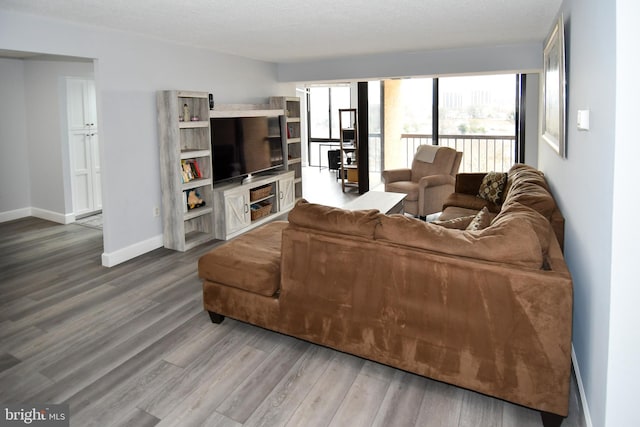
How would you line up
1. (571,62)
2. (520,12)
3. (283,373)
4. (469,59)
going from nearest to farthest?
(283,373)
(571,62)
(520,12)
(469,59)

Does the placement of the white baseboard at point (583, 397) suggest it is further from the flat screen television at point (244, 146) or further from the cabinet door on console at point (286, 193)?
the cabinet door on console at point (286, 193)

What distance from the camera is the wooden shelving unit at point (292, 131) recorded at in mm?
6719

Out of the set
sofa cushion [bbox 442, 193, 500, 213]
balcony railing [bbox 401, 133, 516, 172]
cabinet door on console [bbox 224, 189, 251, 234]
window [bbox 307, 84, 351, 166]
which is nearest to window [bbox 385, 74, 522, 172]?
balcony railing [bbox 401, 133, 516, 172]

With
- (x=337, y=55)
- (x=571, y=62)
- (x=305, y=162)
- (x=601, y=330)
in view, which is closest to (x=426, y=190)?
(x=337, y=55)

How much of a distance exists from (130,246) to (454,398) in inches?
140

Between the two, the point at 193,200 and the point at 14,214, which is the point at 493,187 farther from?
the point at 14,214

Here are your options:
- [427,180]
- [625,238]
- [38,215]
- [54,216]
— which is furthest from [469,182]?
[38,215]

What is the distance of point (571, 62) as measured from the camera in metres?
2.78

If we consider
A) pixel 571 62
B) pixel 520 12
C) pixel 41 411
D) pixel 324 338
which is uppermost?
pixel 520 12

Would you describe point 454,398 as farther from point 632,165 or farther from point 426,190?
point 426,190

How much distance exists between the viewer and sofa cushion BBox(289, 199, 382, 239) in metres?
2.45

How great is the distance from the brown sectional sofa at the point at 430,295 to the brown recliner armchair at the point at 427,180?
3018 millimetres

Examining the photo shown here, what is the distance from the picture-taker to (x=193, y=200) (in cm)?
512

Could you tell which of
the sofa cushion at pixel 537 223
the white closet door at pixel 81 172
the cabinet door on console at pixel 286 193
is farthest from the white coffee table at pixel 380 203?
the white closet door at pixel 81 172
